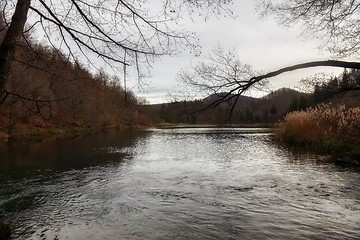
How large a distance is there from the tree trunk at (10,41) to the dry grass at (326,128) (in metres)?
11.0

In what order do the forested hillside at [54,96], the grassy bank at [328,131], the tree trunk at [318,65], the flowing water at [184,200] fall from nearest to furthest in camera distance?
the forested hillside at [54,96]
the tree trunk at [318,65]
the flowing water at [184,200]
the grassy bank at [328,131]

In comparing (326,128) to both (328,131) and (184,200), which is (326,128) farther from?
(184,200)

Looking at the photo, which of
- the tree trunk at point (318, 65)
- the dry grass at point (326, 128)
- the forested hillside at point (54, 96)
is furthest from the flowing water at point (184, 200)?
the tree trunk at point (318, 65)

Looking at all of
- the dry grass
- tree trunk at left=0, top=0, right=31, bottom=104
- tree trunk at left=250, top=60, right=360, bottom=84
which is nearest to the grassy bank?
the dry grass

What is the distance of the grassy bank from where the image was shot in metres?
12.9

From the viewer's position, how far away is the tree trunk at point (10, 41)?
11.2 feet

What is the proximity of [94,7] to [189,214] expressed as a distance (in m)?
4.58

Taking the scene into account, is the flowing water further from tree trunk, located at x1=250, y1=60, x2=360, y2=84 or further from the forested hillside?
tree trunk, located at x1=250, y1=60, x2=360, y2=84

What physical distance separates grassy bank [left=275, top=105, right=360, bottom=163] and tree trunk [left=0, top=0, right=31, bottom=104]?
11.0m

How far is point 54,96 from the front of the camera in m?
15.7

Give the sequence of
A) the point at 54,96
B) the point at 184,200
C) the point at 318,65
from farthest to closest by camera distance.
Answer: the point at 54,96, the point at 184,200, the point at 318,65

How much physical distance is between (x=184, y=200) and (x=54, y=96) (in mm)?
10530

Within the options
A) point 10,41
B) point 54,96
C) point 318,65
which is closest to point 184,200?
point 318,65

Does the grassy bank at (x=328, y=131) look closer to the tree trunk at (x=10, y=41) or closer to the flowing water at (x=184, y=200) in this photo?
the flowing water at (x=184, y=200)
